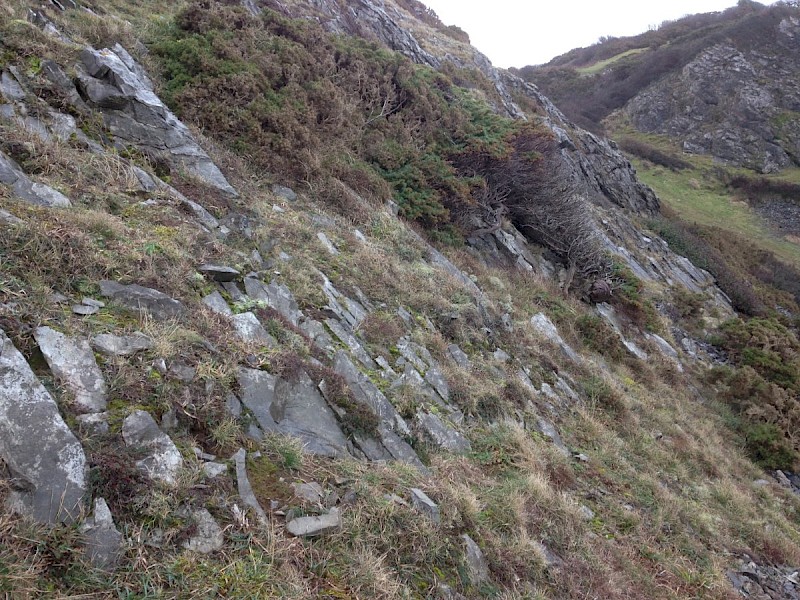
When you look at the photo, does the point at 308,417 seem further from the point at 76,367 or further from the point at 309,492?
the point at 76,367

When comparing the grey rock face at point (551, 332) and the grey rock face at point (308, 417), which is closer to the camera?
the grey rock face at point (308, 417)

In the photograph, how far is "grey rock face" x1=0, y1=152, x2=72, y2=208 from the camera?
4.92 metres

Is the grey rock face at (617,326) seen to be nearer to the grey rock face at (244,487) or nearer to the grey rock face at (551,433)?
the grey rock face at (551,433)

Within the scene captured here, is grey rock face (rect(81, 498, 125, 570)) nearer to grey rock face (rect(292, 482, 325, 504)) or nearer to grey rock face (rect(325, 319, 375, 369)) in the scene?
grey rock face (rect(292, 482, 325, 504))

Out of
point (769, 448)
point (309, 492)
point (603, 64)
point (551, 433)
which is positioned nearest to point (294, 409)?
point (309, 492)

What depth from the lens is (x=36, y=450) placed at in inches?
108

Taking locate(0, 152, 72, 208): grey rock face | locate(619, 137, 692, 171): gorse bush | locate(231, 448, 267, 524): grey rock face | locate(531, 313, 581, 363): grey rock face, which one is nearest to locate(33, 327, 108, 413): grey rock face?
locate(231, 448, 267, 524): grey rock face

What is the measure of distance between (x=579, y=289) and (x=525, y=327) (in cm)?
498

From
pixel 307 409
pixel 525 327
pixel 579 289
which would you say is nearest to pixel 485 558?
pixel 307 409

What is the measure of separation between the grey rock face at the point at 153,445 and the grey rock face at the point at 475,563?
2409 millimetres

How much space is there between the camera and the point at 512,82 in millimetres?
28016

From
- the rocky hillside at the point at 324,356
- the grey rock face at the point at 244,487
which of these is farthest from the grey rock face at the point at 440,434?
the grey rock face at the point at 244,487

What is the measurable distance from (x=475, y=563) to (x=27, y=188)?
18.6 feet

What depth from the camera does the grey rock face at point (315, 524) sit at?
3305 millimetres
